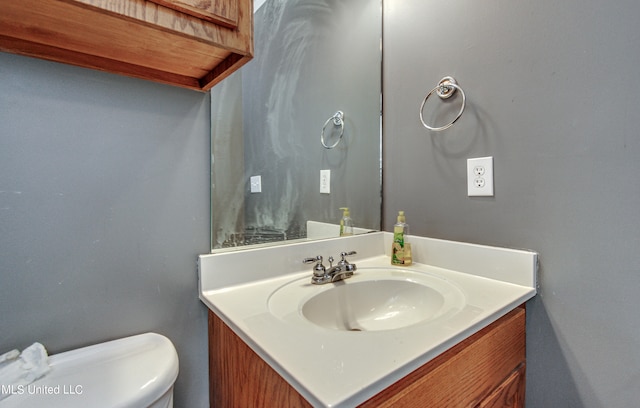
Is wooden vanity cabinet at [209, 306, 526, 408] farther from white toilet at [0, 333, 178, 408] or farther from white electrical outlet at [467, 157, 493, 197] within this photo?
white electrical outlet at [467, 157, 493, 197]

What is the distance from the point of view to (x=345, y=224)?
1188 millimetres

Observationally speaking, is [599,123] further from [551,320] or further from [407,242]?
[407,242]

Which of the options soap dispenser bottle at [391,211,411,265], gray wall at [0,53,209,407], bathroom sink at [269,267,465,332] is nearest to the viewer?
gray wall at [0,53,209,407]

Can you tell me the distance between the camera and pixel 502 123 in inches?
33.5

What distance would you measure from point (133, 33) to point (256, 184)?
0.51 metres

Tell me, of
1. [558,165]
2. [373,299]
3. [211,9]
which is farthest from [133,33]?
[558,165]

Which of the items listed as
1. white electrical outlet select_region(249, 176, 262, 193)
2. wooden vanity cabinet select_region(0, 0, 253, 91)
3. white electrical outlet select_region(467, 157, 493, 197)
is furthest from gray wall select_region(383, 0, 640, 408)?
wooden vanity cabinet select_region(0, 0, 253, 91)

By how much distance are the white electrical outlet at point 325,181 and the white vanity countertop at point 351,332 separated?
0.23 metres

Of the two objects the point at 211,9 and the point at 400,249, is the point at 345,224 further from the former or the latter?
the point at 211,9

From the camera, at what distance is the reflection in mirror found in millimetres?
886

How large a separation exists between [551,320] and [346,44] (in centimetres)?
124

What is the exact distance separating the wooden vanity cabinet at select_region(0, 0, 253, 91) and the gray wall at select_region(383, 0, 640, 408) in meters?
0.72

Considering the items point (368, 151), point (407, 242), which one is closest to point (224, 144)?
point (368, 151)

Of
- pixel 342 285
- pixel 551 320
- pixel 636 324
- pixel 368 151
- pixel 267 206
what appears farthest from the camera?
pixel 368 151
